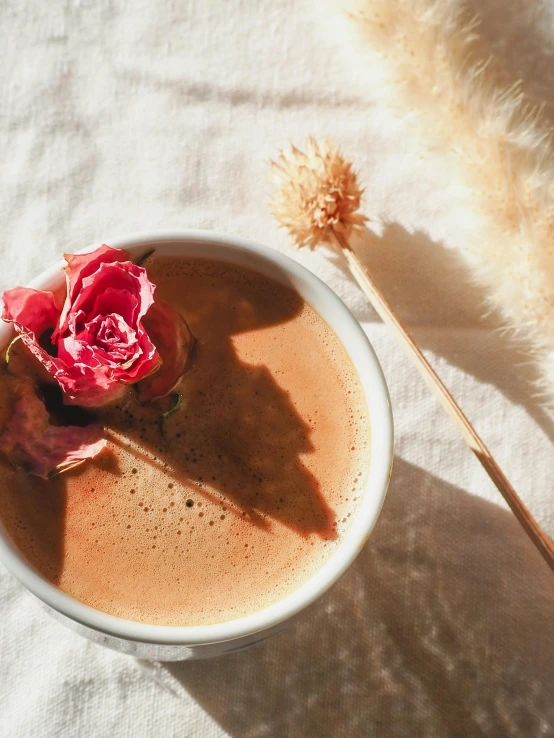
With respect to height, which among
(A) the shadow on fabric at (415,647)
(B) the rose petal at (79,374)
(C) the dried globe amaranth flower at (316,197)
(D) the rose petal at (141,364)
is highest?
(C) the dried globe amaranth flower at (316,197)

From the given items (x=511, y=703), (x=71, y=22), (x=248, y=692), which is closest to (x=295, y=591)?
(x=248, y=692)

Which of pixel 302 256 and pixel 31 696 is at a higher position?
pixel 302 256

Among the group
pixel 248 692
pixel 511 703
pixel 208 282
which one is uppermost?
pixel 208 282

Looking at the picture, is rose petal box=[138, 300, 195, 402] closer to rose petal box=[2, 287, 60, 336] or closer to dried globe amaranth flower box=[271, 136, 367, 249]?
rose petal box=[2, 287, 60, 336]

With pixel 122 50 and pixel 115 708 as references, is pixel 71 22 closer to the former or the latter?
pixel 122 50

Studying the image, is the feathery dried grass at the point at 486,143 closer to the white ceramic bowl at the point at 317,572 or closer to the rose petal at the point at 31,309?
the white ceramic bowl at the point at 317,572

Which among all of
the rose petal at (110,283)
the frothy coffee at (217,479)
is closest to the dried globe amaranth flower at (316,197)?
the frothy coffee at (217,479)

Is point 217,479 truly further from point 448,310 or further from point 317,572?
point 448,310
